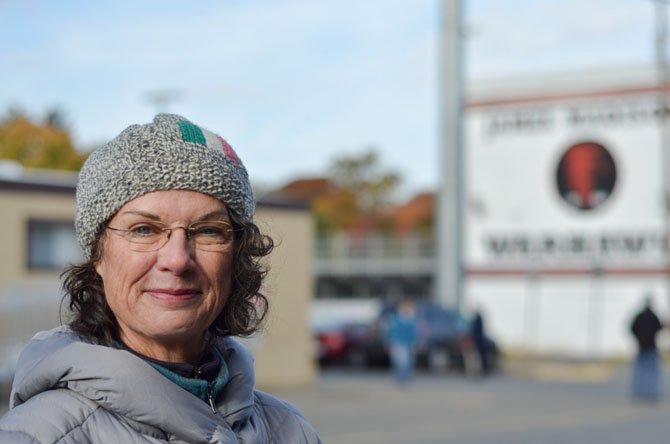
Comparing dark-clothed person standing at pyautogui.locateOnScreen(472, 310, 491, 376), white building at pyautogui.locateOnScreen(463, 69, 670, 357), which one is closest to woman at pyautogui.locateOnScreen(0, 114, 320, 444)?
dark-clothed person standing at pyautogui.locateOnScreen(472, 310, 491, 376)

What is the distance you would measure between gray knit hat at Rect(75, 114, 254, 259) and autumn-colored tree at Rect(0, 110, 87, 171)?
3441 centimetres

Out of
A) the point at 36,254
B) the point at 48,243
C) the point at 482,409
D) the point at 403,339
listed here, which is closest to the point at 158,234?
the point at 36,254

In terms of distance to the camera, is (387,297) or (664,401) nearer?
(664,401)

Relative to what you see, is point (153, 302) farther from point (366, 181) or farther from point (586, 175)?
point (366, 181)

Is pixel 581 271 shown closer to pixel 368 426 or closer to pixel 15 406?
pixel 368 426

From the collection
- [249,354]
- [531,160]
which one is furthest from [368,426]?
[531,160]

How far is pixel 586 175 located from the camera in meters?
43.2

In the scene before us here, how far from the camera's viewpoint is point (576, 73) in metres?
43.7

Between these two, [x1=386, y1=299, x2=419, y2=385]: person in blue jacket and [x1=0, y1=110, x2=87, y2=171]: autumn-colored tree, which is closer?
[x1=386, y1=299, x2=419, y2=385]: person in blue jacket

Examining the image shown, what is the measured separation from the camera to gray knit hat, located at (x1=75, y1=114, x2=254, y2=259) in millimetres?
Answer: 2443

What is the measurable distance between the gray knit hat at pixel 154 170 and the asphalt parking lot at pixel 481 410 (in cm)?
1271

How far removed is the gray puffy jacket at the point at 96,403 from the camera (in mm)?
2207

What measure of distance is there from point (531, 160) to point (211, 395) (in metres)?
42.3

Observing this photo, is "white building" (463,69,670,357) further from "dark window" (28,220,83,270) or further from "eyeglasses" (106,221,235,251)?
"eyeglasses" (106,221,235,251)
